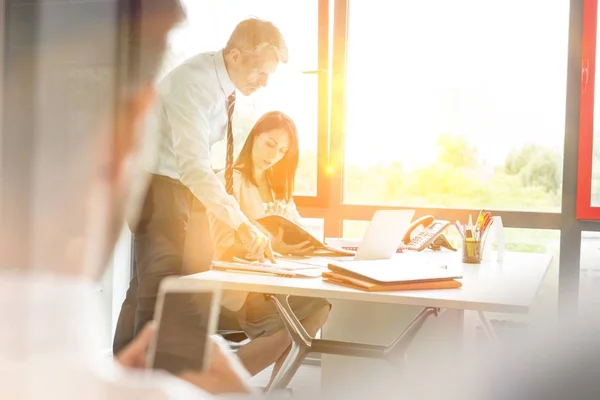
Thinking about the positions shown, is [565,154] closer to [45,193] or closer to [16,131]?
[16,131]

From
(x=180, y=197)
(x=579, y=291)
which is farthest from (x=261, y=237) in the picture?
(x=579, y=291)

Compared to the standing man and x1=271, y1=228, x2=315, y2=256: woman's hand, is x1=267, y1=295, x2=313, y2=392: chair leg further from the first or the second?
the standing man

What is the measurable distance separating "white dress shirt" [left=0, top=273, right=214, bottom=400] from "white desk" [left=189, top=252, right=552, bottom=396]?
2.88 feet

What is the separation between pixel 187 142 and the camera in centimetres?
191

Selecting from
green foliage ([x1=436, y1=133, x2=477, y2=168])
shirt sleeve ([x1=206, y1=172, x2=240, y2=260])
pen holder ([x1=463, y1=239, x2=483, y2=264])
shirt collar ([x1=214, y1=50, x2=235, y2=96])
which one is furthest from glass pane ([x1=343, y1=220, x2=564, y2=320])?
shirt collar ([x1=214, y1=50, x2=235, y2=96])

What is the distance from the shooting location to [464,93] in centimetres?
260

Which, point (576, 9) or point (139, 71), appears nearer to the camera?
point (576, 9)

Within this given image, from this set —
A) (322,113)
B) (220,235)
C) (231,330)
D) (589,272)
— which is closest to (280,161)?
(220,235)

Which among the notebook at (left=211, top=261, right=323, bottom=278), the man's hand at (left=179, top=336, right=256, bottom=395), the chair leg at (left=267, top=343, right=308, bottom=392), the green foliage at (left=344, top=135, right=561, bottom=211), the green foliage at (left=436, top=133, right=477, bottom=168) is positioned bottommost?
the chair leg at (left=267, top=343, right=308, bottom=392)

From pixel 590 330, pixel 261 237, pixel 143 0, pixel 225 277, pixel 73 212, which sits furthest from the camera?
pixel 143 0

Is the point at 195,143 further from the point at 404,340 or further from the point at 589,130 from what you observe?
the point at 589,130

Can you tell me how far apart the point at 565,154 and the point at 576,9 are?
520mm

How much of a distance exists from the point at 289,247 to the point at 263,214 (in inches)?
12.6

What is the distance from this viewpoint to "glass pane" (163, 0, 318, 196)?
2.71m
